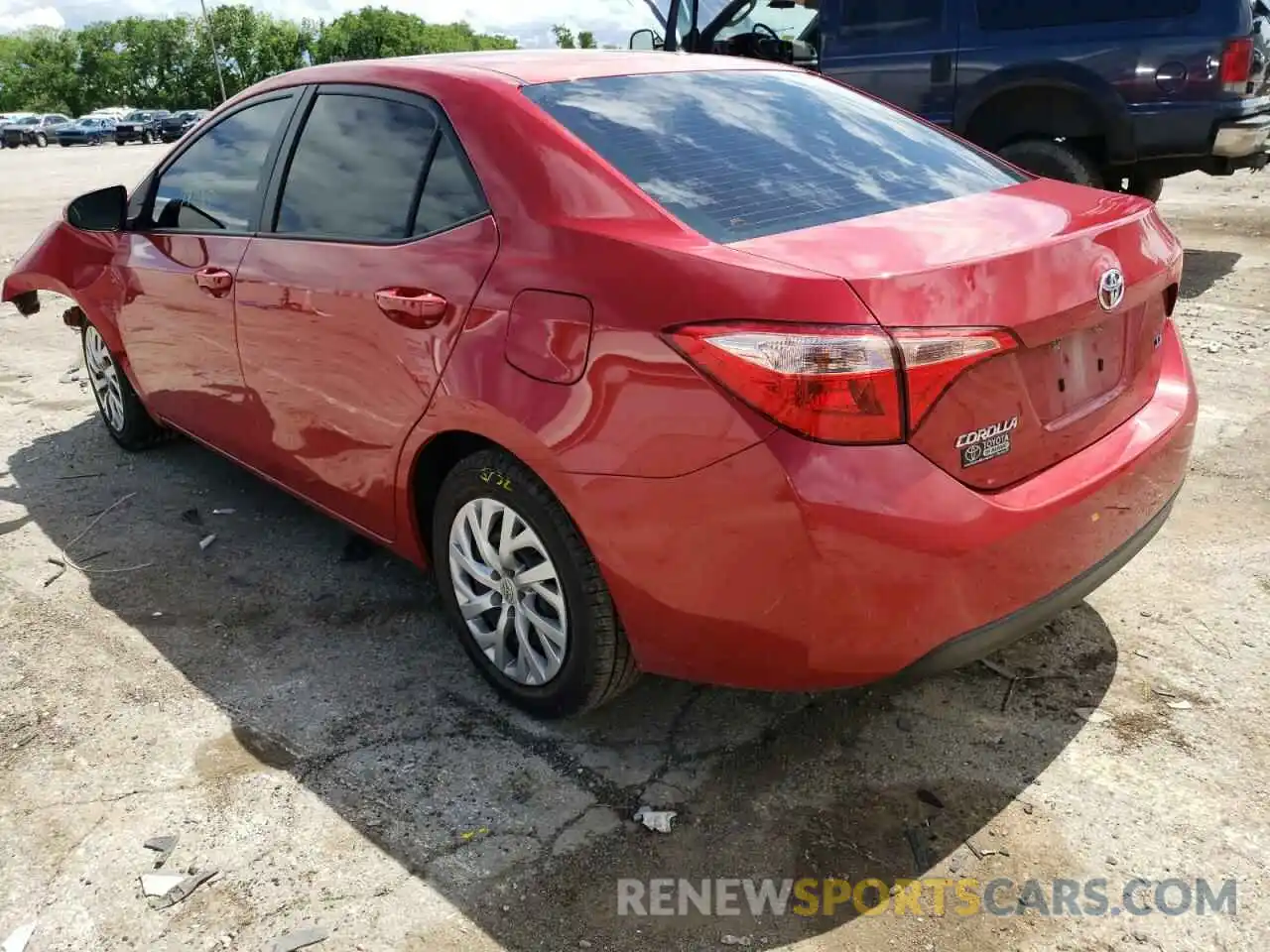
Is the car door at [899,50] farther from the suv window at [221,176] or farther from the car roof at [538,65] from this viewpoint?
the suv window at [221,176]

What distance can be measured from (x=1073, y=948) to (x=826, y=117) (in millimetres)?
2244

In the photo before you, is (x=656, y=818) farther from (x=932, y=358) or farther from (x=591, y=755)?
(x=932, y=358)

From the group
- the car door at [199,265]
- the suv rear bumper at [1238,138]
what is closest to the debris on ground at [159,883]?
the car door at [199,265]

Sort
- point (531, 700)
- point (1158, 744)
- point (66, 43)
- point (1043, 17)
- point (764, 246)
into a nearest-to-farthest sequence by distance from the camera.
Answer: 1. point (764, 246)
2. point (1158, 744)
3. point (531, 700)
4. point (1043, 17)
5. point (66, 43)

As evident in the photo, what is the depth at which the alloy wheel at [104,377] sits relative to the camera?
5.09m

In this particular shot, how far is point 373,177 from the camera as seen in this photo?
3.20 m

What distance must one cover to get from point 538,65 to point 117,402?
3035 millimetres

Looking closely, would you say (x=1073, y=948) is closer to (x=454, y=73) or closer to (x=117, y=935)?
(x=117, y=935)

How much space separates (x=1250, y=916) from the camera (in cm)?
226

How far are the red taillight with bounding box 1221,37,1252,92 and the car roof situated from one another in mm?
4700

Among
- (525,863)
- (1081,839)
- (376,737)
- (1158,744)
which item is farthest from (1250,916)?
(376,737)

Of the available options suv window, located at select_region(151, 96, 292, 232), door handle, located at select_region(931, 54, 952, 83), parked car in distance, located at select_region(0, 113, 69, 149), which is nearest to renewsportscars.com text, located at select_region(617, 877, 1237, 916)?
suv window, located at select_region(151, 96, 292, 232)

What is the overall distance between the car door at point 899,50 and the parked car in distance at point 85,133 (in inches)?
2206

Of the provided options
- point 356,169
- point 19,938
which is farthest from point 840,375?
point 19,938
